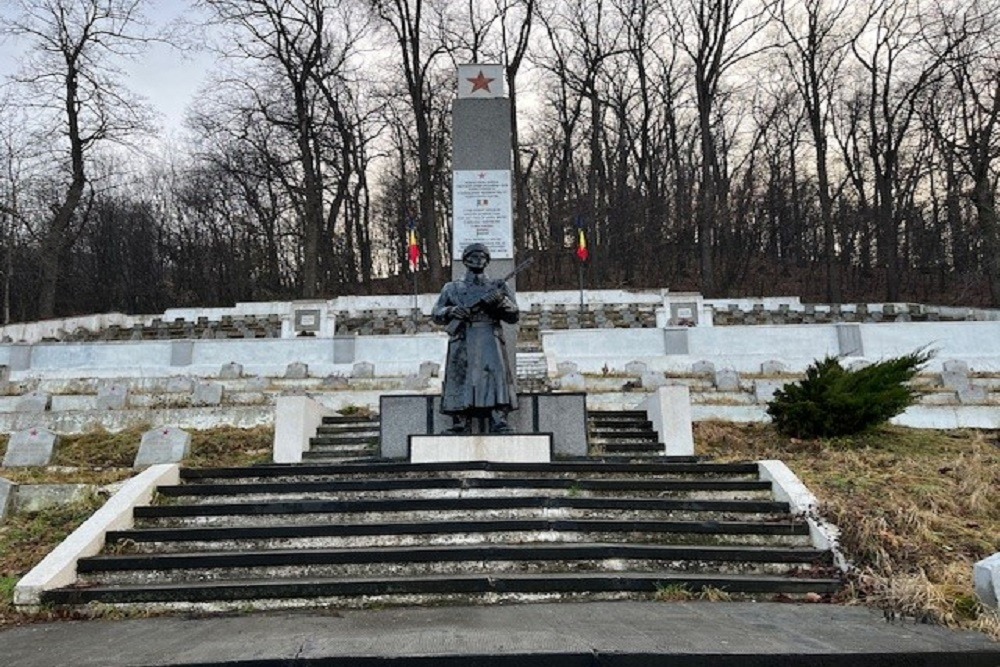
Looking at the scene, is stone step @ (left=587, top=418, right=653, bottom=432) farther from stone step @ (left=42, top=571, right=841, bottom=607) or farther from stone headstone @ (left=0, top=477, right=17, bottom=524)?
stone headstone @ (left=0, top=477, right=17, bottom=524)

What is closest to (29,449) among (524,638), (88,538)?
(88,538)

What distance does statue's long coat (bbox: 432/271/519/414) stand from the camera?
952cm

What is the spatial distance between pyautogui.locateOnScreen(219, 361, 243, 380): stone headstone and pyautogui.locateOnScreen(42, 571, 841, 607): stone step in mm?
13440

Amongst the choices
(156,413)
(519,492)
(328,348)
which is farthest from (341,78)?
(519,492)

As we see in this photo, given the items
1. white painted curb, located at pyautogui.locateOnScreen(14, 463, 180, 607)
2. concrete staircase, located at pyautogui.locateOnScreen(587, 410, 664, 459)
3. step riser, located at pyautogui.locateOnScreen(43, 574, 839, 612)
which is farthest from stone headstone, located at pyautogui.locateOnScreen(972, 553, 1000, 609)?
white painted curb, located at pyautogui.locateOnScreen(14, 463, 180, 607)

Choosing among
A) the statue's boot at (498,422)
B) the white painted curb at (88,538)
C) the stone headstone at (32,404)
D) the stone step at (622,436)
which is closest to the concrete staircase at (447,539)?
the white painted curb at (88,538)

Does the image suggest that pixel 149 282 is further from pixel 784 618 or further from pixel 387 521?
pixel 784 618

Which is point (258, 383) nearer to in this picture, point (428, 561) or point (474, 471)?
point (474, 471)

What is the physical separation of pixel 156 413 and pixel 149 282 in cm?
3937

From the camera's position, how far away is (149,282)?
48969 mm

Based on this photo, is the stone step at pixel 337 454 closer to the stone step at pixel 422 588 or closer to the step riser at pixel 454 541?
the step riser at pixel 454 541

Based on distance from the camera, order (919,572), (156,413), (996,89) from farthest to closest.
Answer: (996,89)
(156,413)
(919,572)

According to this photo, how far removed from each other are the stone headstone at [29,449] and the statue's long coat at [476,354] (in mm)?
5724

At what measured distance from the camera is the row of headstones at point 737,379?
47.6ft
